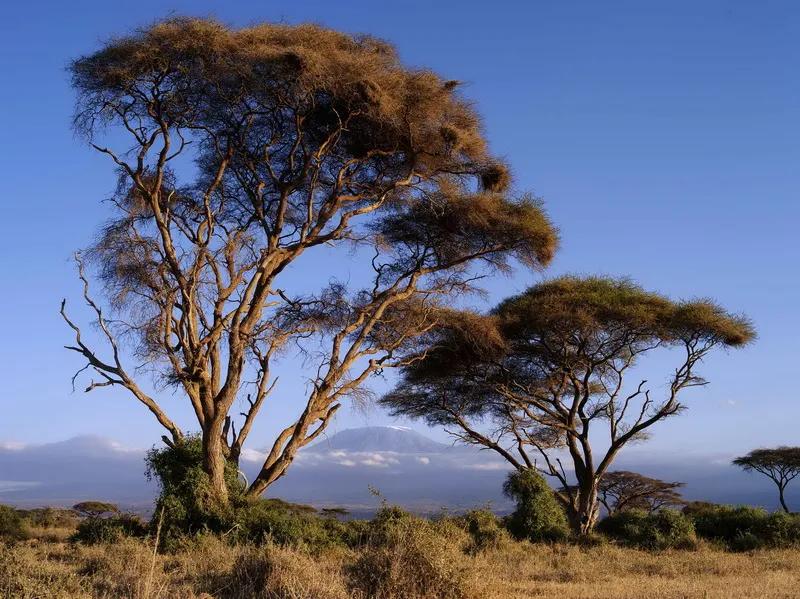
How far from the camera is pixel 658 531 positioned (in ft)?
57.3

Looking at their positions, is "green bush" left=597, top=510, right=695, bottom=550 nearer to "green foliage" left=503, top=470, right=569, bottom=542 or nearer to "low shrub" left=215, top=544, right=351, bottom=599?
"green foliage" left=503, top=470, right=569, bottom=542

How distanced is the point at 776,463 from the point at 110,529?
29844 millimetres

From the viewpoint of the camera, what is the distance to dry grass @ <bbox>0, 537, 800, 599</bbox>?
23.5 feet

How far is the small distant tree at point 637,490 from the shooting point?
35.0 m

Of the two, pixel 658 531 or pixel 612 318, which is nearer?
pixel 658 531

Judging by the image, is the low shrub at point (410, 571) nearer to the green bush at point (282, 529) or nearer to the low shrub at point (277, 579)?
the low shrub at point (277, 579)

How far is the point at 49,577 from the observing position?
746 cm

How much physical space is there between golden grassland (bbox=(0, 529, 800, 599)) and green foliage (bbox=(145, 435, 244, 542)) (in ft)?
4.14

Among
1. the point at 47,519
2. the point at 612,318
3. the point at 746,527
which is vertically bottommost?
the point at 47,519

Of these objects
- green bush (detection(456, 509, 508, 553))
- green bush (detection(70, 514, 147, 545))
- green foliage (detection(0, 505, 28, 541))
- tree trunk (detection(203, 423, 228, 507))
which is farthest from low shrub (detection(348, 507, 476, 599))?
green foliage (detection(0, 505, 28, 541))

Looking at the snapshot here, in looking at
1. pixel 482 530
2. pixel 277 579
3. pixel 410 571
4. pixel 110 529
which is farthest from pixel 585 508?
pixel 277 579

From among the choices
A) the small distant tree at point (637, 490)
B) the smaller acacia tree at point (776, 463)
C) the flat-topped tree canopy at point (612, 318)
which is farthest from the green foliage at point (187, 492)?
the smaller acacia tree at point (776, 463)

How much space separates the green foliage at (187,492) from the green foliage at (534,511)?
7.00 m

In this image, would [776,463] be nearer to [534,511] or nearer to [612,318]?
[612,318]
